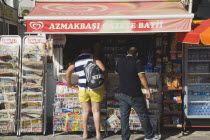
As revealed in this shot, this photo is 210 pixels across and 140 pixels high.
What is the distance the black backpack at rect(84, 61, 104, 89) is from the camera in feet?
18.4

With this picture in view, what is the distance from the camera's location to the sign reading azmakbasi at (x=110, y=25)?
17.8ft

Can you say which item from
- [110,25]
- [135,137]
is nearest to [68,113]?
[135,137]

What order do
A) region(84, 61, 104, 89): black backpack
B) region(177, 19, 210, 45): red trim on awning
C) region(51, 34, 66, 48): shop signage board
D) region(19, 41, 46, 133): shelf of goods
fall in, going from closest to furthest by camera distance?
region(177, 19, 210, 45): red trim on awning → region(84, 61, 104, 89): black backpack → region(19, 41, 46, 133): shelf of goods → region(51, 34, 66, 48): shop signage board

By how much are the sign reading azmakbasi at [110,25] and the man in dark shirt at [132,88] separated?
0.43m

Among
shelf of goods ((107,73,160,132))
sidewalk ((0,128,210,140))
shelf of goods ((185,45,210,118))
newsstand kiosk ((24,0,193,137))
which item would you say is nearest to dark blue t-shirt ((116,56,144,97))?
newsstand kiosk ((24,0,193,137))

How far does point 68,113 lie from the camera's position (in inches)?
241

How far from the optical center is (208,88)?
674cm

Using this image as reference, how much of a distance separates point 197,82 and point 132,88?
6.54ft

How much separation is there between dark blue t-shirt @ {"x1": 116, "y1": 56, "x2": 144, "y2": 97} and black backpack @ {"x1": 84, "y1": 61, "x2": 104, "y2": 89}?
0.46 m

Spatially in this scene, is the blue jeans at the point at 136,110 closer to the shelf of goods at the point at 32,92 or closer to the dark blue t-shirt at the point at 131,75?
the dark blue t-shirt at the point at 131,75

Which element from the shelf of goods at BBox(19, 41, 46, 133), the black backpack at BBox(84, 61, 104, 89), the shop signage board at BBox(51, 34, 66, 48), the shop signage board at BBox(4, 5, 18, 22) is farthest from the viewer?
the shop signage board at BBox(4, 5, 18, 22)

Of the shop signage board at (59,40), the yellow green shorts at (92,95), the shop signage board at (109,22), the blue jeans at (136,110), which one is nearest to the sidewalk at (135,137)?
the blue jeans at (136,110)

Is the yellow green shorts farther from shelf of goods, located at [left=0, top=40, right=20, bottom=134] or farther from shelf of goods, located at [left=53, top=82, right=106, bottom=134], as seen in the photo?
shelf of goods, located at [left=0, top=40, right=20, bottom=134]

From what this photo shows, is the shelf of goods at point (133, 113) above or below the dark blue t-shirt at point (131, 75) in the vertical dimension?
below
